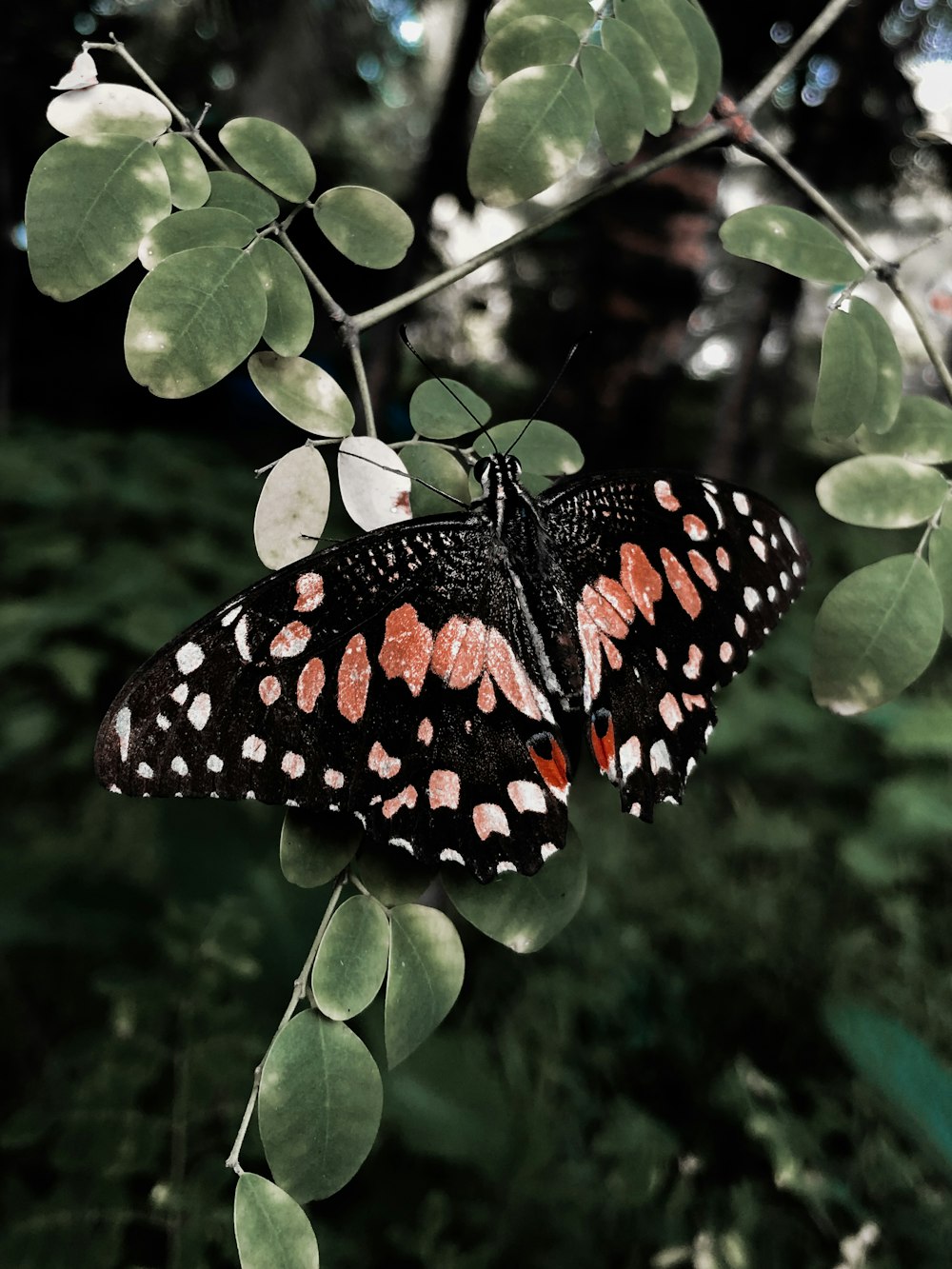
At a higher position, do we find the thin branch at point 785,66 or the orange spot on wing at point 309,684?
the thin branch at point 785,66

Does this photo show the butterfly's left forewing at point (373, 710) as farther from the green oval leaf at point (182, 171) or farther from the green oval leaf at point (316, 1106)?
the green oval leaf at point (182, 171)

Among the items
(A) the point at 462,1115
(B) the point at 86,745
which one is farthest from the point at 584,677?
(B) the point at 86,745

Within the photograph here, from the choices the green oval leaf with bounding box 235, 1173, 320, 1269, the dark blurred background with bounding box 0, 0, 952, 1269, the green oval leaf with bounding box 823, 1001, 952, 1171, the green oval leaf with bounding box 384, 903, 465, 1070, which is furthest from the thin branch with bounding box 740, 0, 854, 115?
the green oval leaf with bounding box 823, 1001, 952, 1171

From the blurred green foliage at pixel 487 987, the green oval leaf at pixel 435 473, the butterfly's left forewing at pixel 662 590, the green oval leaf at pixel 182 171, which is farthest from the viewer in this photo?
the blurred green foliage at pixel 487 987

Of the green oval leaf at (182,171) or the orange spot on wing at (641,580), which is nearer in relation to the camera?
the green oval leaf at (182,171)

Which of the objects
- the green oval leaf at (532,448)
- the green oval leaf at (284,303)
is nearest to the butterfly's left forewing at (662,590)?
the green oval leaf at (532,448)

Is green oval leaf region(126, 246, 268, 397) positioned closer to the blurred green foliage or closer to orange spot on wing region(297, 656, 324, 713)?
orange spot on wing region(297, 656, 324, 713)
